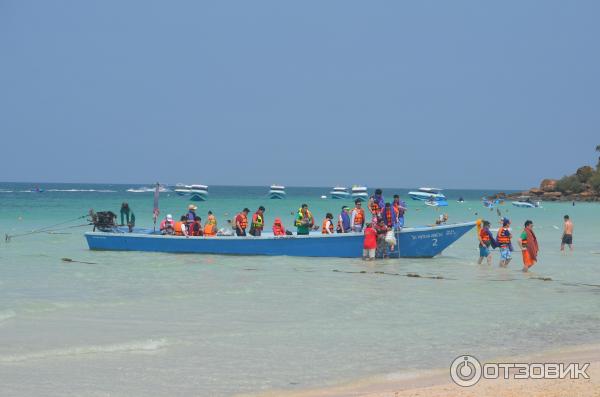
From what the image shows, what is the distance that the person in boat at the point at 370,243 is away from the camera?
20.0 m

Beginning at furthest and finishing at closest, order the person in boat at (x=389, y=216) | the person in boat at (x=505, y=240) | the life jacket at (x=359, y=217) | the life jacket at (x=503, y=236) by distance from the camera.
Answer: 1. the life jacket at (x=359, y=217)
2. the person in boat at (x=389, y=216)
3. the life jacket at (x=503, y=236)
4. the person in boat at (x=505, y=240)

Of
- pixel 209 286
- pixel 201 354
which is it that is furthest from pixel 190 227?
pixel 201 354

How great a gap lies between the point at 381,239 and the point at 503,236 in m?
3.46

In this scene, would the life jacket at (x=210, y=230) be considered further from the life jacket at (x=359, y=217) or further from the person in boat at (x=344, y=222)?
the life jacket at (x=359, y=217)

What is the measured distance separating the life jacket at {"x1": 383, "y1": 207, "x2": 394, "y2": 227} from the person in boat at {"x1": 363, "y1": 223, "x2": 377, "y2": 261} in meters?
0.45

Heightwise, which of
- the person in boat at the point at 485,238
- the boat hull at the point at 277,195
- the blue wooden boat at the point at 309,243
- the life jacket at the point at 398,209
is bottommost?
the blue wooden boat at the point at 309,243

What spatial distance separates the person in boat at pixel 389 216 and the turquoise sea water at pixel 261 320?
1.06m

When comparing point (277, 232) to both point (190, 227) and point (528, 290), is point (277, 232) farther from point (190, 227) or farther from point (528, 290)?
point (528, 290)

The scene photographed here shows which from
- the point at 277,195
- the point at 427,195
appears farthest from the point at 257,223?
the point at 277,195

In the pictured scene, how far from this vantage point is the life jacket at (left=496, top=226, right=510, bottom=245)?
18062 mm
